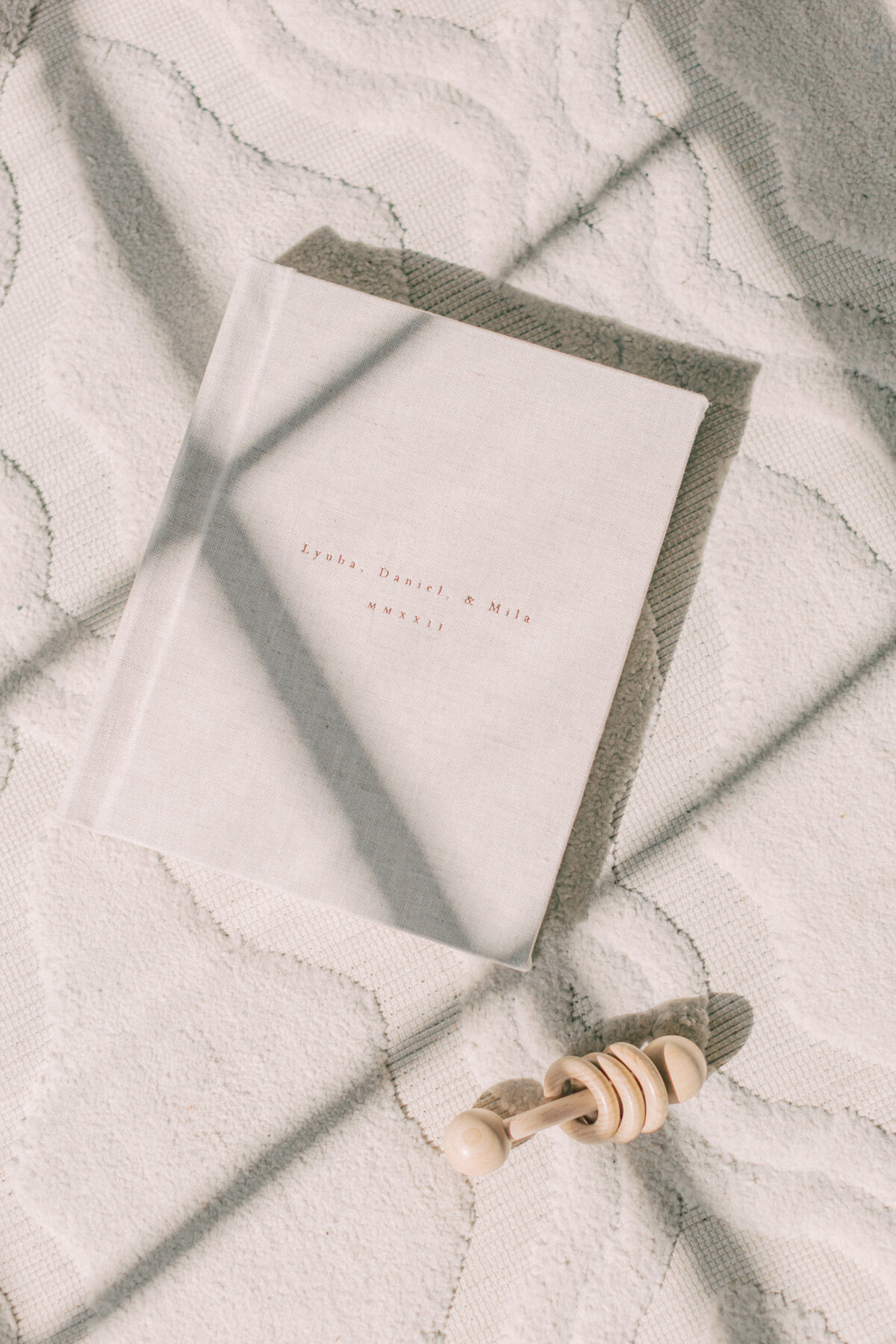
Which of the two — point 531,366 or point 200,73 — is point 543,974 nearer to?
point 531,366

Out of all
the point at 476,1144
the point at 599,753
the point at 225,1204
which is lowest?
the point at 225,1204

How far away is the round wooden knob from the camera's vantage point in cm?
41

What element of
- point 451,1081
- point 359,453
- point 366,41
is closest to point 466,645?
point 359,453

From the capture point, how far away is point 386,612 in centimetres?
43

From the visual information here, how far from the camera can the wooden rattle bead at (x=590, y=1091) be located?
42cm

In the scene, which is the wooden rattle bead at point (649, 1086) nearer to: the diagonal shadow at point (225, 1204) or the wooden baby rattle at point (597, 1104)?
the wooden baby rattle at point (597, 1104)

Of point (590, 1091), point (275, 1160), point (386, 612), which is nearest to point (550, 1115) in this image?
point (590, 1091)

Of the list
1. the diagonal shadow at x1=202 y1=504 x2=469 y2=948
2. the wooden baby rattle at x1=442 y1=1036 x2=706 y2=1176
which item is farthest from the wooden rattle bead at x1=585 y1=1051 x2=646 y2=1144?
the diagonal shadow at x1=202 y1=504 x2=469 y2=948

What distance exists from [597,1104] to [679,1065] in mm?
47

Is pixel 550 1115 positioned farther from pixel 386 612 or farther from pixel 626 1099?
pixel 386 612

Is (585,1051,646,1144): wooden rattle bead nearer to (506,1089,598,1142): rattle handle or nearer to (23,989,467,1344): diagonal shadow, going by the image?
(506,1089,598,1142): rattle handle

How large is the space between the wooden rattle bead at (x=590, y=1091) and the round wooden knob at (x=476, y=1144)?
0.11ft

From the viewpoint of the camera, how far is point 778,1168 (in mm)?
463

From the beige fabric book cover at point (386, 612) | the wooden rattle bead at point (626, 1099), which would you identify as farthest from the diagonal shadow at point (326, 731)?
the wooden rattle bead at point (626, 1099)
